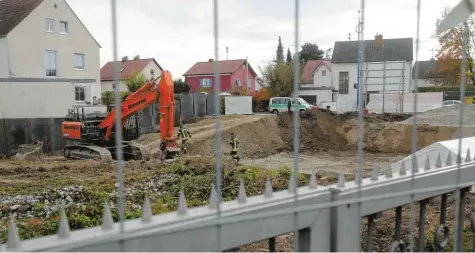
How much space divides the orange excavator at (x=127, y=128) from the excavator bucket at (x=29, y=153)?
1.14 m

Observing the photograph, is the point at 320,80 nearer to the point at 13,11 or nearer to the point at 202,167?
the point at 13,11

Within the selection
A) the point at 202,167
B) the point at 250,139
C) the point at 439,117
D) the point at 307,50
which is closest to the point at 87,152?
the point at 202,167

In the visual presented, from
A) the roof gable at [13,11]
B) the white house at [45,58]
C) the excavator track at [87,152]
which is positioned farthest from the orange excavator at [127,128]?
the roof gable at [13,11]

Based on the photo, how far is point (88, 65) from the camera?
2617 centimetres

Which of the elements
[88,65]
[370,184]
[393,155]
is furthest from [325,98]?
[370,184]

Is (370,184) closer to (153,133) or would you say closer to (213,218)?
(213,218)

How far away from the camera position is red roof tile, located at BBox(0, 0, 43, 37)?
22.1m

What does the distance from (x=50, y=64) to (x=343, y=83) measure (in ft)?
68.1

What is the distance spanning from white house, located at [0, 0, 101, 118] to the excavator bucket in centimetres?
317

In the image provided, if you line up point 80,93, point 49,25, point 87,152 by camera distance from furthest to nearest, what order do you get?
Result: point 49,25, point 80,93, point 87,152

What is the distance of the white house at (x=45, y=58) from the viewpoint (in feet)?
61.2

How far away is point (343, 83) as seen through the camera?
32031 mm

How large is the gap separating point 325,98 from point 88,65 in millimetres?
17853

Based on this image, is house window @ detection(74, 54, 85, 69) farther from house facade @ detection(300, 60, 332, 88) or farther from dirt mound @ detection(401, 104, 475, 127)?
house facade @ detection(300, 60, 332, 88)
